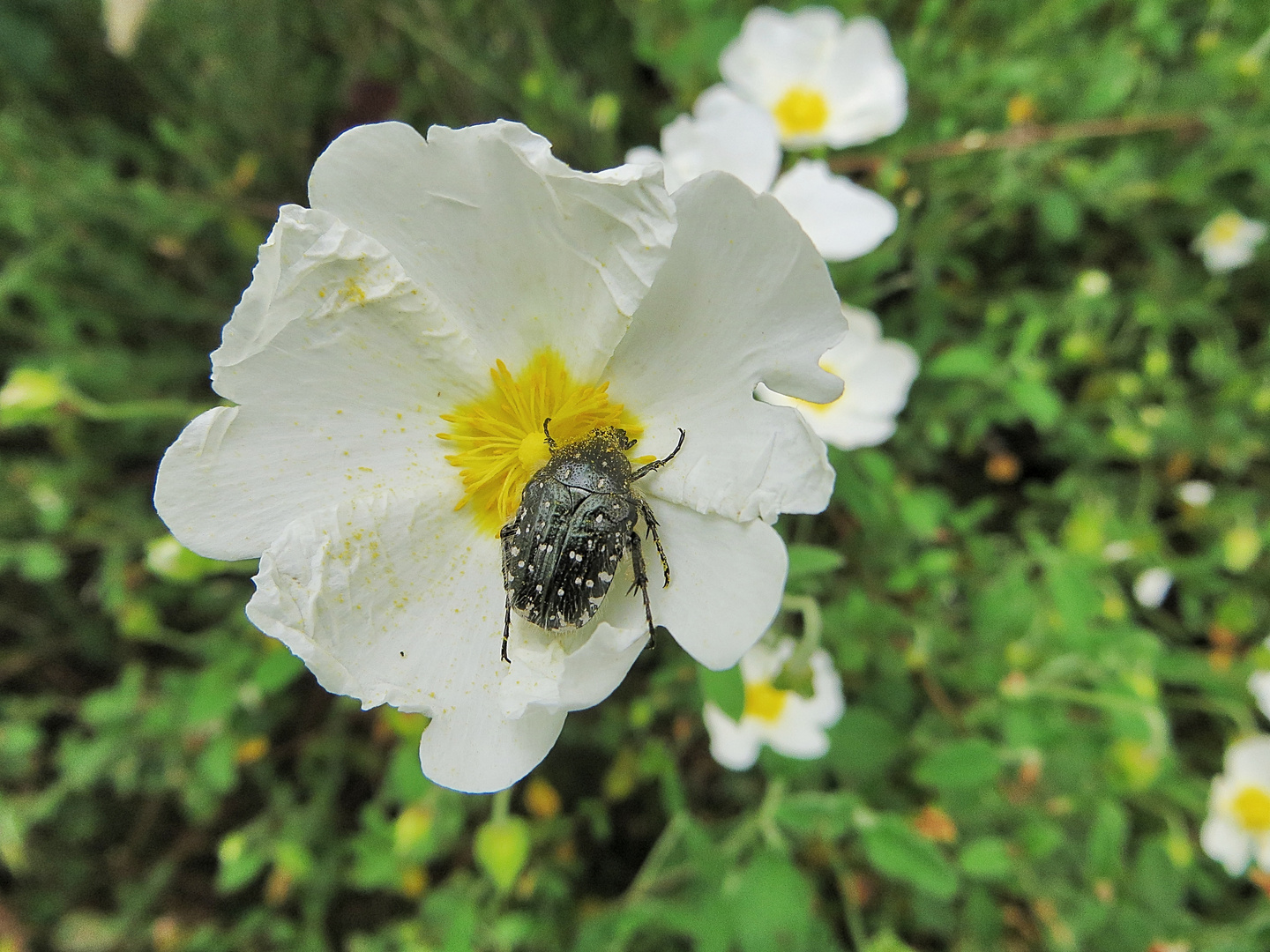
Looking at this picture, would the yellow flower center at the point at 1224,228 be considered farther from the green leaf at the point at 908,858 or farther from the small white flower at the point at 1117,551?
the green leaf at the point at 908,858

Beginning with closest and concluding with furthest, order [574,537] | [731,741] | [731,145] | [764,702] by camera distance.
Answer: [574,537]
[731,145]
[731,741]
[764,702]

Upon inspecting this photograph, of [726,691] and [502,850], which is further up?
[726,691]

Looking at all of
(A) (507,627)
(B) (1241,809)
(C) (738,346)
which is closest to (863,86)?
(C) (738,346)

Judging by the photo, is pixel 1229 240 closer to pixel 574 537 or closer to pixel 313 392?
pixel 574 537

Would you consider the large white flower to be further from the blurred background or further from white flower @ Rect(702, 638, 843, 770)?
white flower @ Rect(702, 638, 843, 770)

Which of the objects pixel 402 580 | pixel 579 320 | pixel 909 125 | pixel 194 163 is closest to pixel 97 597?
pixel 194 163

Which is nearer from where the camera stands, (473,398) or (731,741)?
(473,398)

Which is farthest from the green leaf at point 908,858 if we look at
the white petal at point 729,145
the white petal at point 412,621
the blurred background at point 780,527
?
the white petal at point 729,145
